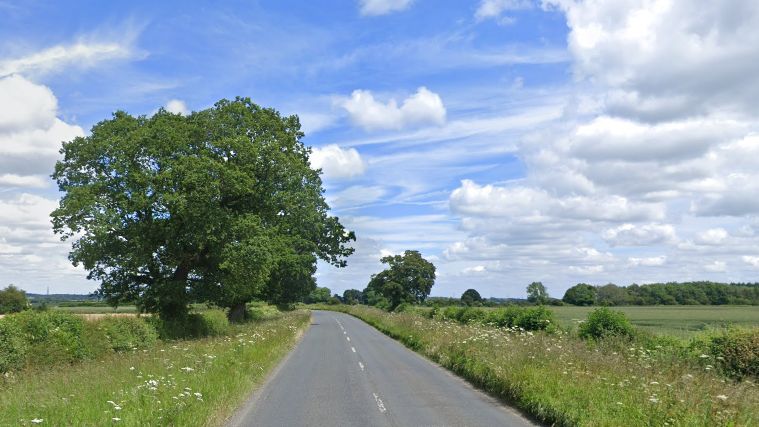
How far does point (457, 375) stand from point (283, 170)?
22.4m

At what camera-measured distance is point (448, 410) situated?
11.8 meters

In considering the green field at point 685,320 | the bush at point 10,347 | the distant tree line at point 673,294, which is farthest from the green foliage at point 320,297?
the bush at point 10,347

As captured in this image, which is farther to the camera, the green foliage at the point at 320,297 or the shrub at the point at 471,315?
the green foliage at the point at 320,297

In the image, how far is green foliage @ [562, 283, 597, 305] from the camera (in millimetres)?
89875

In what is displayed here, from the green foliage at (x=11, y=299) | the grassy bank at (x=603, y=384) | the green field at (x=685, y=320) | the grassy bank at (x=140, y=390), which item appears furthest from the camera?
the green foliage at (x=11, y=299)

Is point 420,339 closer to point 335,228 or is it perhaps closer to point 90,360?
point 90,360

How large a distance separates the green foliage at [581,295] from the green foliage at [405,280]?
23092 mm

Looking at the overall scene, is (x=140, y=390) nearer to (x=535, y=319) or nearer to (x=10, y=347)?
(x=10, y=347)

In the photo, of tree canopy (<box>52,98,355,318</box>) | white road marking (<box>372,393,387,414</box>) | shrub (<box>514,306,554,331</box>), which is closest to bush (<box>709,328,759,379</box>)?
white road marking (<box>372,393,387,414</box>)

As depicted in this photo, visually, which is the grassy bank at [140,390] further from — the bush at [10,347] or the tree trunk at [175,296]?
the tree trunk at [175,296]

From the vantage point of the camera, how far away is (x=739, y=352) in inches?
515

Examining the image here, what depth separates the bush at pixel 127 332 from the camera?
22712 mm

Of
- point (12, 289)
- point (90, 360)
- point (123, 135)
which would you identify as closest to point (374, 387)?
point (90, 360)

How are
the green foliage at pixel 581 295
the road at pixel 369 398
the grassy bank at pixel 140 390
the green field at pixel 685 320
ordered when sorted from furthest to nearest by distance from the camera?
1. the green foliage at pixel 581 295
2. the green field at pixel 685 320
3. the road at pixel 369 398
4. the grassy bank at pixel 140 390
